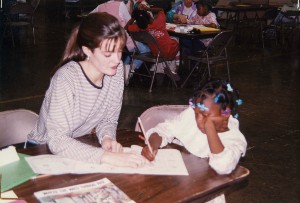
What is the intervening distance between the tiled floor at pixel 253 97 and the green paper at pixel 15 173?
168 cm

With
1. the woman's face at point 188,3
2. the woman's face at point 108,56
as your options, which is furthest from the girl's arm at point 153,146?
the woman's face at point 188,3

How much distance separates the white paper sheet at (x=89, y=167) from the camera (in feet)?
4.88

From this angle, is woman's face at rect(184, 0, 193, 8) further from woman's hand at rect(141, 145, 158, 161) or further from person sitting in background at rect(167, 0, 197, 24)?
woman's hand at rect(141, 145, 158, 161)

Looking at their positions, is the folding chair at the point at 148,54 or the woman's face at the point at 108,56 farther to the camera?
the folding chair at the point at 148,54

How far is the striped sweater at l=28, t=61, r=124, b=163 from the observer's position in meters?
1.63

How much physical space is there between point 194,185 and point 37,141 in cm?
87

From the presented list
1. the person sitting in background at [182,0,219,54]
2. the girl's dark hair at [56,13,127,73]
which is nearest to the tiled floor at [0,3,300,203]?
the person sitting in background at [182,0,219,54]

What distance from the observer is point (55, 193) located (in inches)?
51.4

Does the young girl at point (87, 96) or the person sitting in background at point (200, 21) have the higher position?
the young girl at point (87, 96)

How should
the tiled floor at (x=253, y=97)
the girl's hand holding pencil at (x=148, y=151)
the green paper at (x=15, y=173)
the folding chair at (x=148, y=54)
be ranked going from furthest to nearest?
1. the folding chair at (x=148, y=54)
2. the tiled floor at (x=253, y=97)
3. the girl's hand holding pencil at (x=148, y=151)
4. the green paper at (x=15, y=173)

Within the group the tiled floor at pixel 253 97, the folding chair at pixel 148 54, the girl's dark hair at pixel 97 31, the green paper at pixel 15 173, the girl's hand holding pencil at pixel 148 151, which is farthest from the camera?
the folding chair at pixel 148 54

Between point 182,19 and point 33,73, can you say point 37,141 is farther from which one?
point 182,19

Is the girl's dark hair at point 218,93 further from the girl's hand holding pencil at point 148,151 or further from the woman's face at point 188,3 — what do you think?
the woman's face at point 188,3

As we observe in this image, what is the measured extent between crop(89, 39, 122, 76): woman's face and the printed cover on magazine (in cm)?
59
